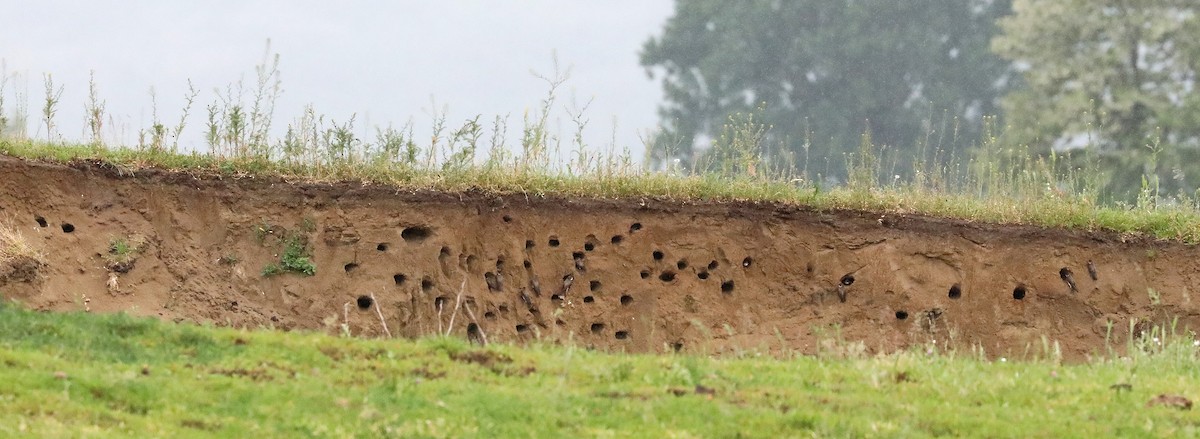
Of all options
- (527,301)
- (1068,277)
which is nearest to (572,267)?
(527,301)

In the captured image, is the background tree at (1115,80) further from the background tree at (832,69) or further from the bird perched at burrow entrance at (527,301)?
the bird perched at burrow entrance at (527,301)

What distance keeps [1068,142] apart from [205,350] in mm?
27202

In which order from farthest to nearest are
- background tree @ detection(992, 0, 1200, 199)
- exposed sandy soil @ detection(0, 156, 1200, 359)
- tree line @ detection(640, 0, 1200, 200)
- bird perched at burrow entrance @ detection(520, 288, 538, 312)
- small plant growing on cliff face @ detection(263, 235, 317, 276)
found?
1. tree line @ detection(640, 0, 1200, 200)
2. background tree @ detection(992, 0, 1200, 199)
3. bird perched at burrow entrance @ detection(520, 288, 538, 312)
4. small plant growing on cliff face @ detection(263, 235, 317, 276)
5. exposed sandy soil @ detection(0, 156, 1200, 359)

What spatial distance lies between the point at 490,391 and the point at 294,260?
656 centimetres

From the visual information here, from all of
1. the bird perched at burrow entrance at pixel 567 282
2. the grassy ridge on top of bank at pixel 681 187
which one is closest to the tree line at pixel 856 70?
the grassy ridge on top of bank at pixel 681 187

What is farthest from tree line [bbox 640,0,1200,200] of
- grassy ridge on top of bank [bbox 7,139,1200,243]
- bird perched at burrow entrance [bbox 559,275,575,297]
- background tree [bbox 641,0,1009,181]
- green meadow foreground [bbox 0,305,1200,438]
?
green meadow foreground [bbox 0,305,1200,438]

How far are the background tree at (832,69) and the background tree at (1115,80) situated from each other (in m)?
6.34

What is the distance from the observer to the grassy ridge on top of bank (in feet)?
46.2

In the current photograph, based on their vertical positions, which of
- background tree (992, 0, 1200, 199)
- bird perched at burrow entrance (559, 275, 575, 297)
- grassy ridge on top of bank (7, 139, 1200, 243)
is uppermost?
background tree (992, 0, 1200, 199)

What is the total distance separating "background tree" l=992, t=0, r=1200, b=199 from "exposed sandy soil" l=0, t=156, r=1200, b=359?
1759cm

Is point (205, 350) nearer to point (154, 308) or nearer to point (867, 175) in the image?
point (154, 308)

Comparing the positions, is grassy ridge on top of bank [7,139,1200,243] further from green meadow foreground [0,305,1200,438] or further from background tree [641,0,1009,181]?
background tree [641,0,1009,181]

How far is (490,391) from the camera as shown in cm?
777

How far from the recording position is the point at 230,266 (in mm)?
13742
